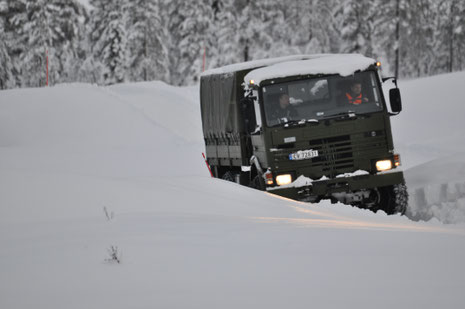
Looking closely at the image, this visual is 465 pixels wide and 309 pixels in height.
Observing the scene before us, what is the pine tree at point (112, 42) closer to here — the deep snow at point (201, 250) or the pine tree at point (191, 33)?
the pine tree at point (191, 33)

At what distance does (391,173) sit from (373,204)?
834mm

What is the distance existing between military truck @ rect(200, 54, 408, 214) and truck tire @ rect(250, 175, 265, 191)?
0.04 m

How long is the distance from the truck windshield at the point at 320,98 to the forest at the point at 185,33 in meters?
37.0

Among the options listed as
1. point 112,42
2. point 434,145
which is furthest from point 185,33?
point 434,145

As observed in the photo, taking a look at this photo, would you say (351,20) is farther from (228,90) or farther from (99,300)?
(99,300)

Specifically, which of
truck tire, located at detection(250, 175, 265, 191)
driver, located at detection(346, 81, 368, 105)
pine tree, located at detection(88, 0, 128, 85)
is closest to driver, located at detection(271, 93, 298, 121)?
driver, located at detection(346, 81, 368, 105)

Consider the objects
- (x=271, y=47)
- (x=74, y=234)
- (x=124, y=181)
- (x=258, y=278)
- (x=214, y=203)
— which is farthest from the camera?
(x=271, y=47)

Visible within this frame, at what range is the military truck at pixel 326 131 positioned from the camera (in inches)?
447

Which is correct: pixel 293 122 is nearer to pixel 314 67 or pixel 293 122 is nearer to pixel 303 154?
pixel 303 154

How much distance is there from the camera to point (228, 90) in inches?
531

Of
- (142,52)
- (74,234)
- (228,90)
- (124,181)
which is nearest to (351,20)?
(142,52)

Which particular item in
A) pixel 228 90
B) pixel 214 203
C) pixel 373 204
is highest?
pixel 228 90

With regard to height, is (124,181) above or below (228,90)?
below

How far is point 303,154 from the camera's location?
Answer: 37.3 ft
